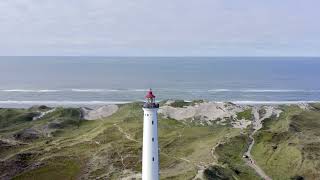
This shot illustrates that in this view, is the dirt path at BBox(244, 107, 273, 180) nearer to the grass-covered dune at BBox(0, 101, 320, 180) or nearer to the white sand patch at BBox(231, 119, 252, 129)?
the grass-covered dune at BBox(0, 101, 320, 180)

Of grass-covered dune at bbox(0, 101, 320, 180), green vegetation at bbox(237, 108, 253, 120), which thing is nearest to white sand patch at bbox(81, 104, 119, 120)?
grass-covered dune at bbox(0, 101, 320, 180)

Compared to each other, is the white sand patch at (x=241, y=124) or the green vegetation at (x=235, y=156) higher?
the white sand patch at (x=241, y=124)

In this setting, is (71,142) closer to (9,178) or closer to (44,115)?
(9,178)

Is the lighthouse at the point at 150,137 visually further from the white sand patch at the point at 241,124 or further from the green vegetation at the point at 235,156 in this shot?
the white sand patch at the point at 241,124

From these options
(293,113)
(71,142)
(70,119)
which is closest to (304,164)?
(293,113)

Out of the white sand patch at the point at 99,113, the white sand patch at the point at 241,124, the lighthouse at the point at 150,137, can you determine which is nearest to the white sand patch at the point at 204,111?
the white sand patch at the point at 241,124

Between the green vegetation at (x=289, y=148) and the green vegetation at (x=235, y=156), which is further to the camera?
the green vegetation at (x=289, y=148)
